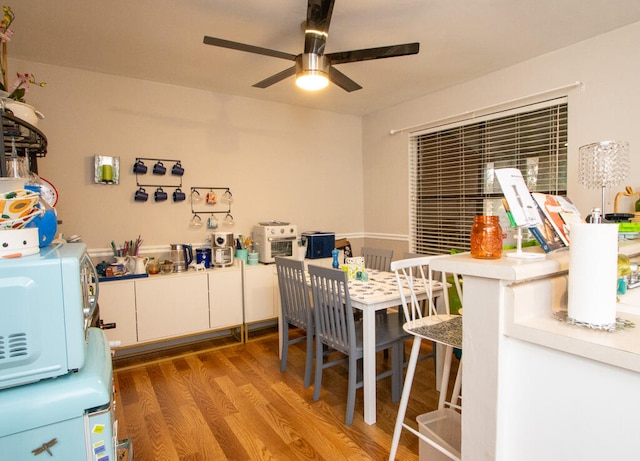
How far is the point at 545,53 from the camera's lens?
279cm

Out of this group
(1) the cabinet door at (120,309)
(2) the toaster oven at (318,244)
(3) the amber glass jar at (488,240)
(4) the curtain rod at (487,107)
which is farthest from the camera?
(2) the toaster oven at (318,244)

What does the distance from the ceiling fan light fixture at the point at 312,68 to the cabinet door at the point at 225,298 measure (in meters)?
1.90

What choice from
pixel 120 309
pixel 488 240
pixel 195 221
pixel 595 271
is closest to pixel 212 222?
pixel 195 221

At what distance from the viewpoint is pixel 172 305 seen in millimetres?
3080

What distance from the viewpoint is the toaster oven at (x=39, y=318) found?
81cm

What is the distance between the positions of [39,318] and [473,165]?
352cm

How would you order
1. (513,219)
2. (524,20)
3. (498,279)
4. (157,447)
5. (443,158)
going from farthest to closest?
(443,158)
(524,20)
(157,447)
(513,219)
(498,279)

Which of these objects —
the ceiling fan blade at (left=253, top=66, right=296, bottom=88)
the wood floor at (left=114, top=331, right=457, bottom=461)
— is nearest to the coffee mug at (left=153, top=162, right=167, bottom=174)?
the ceiling fan blade at (left=253, top=66, right=296, bottom=88)

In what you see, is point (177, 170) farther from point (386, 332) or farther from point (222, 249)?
point (386, 332)

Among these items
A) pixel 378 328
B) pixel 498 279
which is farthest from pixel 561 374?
pixel 378 328

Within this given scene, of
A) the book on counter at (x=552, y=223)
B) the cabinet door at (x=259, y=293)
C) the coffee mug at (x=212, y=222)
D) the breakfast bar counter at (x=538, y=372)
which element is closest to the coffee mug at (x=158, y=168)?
the coffee mug at (x=212, y=222)

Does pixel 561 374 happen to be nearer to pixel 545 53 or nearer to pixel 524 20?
pixel 524 20

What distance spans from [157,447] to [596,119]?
11.8ft

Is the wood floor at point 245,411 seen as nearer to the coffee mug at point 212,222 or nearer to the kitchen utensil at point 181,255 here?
the kitchen utensil at point 181,255
